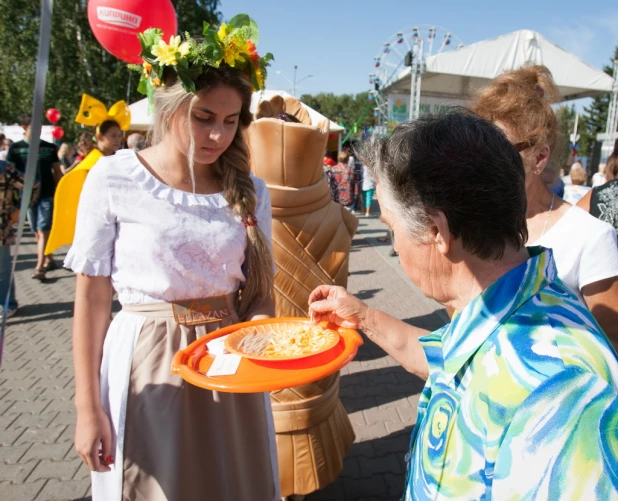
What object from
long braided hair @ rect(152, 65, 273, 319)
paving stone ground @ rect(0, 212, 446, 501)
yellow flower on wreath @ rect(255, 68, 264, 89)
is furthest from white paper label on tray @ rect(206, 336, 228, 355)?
paving stone ground @ rect(0, 212, 446, 501)

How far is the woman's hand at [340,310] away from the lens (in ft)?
5.28

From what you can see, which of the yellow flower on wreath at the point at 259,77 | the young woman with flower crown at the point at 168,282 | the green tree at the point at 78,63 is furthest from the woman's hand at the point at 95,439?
the green tree at the point at 78,63

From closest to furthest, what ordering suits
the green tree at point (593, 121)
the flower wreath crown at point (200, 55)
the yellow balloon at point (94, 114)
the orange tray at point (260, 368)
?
the orange tray at point (260, 368), the flower wreath crown at point (200, 55), the yellow balloon at point (94, 114), the green tree at point (593, 121)

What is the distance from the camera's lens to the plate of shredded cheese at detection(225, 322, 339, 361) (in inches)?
55.6

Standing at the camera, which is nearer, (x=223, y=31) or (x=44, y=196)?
(x=223, y=31)

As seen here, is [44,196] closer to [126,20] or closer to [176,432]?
[126,20]

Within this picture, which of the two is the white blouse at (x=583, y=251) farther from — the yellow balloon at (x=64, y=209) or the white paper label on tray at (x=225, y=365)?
the yellow balloon at (x=64, y=209)

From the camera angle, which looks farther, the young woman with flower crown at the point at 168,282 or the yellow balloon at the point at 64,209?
the yellow balloon at the point at 64,209

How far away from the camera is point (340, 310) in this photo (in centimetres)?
161

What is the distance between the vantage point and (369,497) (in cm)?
271

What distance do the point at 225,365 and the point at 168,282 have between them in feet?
1.18

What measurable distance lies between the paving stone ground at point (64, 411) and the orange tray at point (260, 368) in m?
1.70

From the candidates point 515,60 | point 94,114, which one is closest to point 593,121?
point 515,60

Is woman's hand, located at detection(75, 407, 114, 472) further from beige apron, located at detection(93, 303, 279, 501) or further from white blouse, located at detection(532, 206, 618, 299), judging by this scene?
white blouse, located at detection(532, 206, 618, 299)
